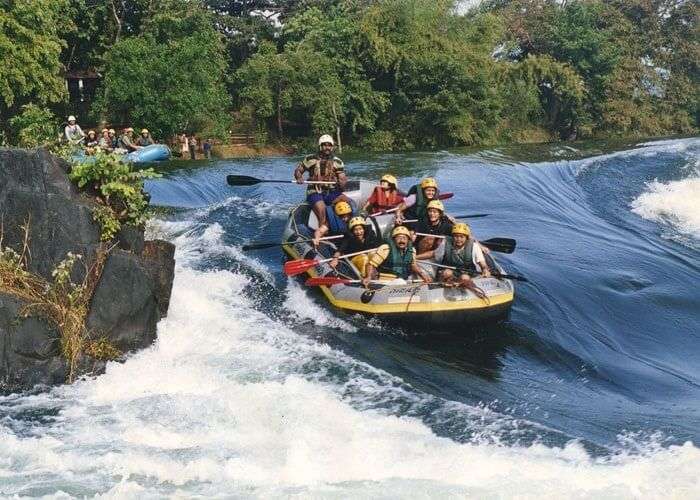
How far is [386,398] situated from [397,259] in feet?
8.94

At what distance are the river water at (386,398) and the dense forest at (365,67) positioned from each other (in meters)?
15.9

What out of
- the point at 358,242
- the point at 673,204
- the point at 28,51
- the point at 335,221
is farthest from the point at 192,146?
the point at 358,242

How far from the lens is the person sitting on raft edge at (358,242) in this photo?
1041 centimetres

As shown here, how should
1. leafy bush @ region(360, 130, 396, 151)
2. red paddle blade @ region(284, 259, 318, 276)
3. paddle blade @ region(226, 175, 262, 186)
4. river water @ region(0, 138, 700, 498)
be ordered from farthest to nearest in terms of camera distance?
leafy bush @ region(360, 130, 396, 151) < paddle blade @ region(226, 175, 262, 186) < red paddle blade @ region(284, 259, 318, 276) < river water @ region(0, 138, 700, 498)

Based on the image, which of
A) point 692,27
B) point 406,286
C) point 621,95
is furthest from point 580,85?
point 406,286

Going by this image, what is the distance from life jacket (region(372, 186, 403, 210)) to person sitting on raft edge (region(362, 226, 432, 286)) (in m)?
2.09

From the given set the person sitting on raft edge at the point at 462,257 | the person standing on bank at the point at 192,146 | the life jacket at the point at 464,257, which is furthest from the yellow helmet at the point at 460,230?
the person standing on bank at the point at 192,146

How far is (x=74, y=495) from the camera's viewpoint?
573 centimetres

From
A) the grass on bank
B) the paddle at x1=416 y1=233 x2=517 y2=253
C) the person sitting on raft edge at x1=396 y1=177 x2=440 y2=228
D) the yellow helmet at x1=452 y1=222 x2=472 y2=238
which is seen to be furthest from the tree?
the yellow helmet at x1=452 y1=222 x2=472 y2=238

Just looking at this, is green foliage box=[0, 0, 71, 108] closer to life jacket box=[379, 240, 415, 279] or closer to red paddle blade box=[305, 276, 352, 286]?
red paddle blade box=[305, 276, 352, 286]

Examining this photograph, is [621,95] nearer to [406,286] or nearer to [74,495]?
[406,286]

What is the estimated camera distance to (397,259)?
10.0m

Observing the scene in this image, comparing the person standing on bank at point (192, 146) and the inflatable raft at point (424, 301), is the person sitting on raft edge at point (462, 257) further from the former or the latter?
the person standing on bank at point (192, 146)

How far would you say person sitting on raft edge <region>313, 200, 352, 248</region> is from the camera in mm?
11320
